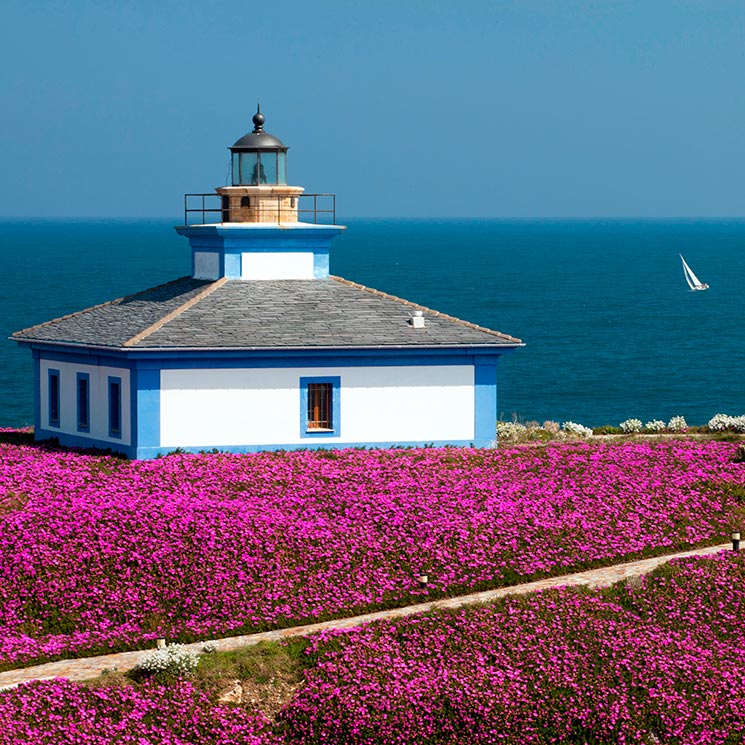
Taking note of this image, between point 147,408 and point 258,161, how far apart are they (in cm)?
914

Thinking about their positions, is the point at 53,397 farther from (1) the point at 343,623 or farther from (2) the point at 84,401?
(1) the point at 343,623

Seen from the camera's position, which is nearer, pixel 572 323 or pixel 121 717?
pixel 121 717

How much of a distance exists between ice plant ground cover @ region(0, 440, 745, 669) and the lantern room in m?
9.33

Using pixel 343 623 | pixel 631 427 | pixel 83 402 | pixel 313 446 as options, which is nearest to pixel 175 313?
pixel 83 402

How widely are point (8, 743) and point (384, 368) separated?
17.3 m

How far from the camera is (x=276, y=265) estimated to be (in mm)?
42875

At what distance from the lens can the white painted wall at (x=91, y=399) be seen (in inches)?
1513

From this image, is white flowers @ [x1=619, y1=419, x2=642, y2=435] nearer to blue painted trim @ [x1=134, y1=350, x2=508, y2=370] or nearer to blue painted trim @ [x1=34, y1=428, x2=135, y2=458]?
blue painted trim @ [x1=134, y1=350, x2=508, y2=370]

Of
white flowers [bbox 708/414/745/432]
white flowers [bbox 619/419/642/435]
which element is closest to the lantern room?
white flowers [bbox 619/419/642/435]

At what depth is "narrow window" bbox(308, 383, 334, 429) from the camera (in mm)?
39406

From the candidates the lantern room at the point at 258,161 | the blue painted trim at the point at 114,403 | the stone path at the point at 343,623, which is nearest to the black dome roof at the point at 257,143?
the lantern room at the point at 258,161

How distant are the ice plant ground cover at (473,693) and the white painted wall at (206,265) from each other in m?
17.2

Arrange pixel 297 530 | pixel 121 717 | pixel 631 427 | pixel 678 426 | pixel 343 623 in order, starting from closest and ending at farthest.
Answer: pixel 121 717, pixel 343 623, pixel 297 530, pixel 631 427, pixel 678 426

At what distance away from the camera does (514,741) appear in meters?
25.2
